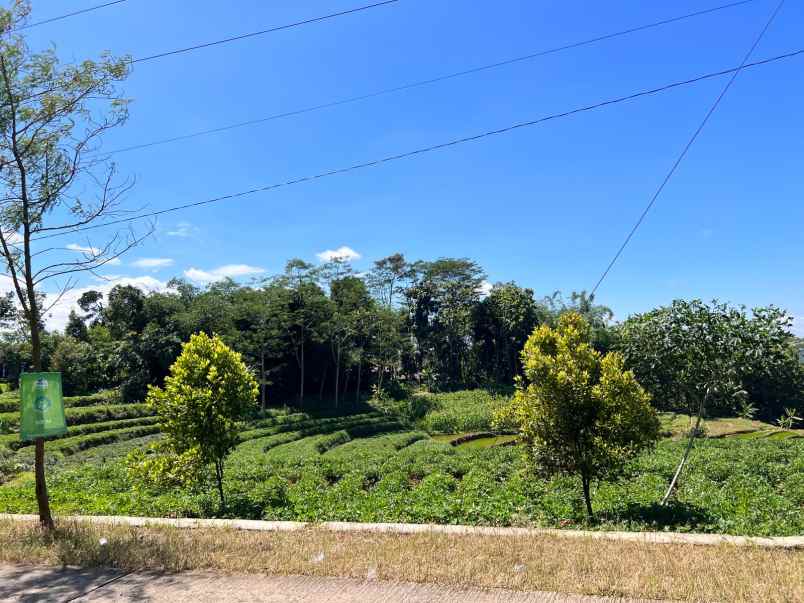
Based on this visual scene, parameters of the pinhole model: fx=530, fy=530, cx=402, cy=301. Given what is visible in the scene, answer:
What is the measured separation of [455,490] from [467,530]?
5.39 m

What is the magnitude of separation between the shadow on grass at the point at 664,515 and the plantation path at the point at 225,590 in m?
5.05

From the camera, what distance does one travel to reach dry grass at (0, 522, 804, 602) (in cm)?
512

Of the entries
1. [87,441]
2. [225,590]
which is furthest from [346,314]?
[225,590]

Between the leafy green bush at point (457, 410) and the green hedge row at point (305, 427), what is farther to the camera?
the leafy green bush at point (457, 410)

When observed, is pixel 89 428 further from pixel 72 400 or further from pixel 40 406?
pixel 40 406

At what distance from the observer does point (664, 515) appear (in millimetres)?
9523

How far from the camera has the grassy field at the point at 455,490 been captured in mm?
9727

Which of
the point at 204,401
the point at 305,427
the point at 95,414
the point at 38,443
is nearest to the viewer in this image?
the point at 38,443

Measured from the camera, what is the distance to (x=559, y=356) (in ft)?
31.7

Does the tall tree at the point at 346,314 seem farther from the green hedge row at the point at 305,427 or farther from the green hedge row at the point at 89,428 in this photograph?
the green hedge row at the point at 89,428

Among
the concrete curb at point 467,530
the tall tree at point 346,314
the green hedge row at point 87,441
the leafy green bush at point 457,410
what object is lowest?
the leafy green bush at point 457,410

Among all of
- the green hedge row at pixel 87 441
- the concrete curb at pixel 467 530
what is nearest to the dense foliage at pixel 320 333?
the green hedge row at pixel 87 441

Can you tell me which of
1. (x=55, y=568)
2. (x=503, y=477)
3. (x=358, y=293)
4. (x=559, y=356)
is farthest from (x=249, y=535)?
(x=358, y=293)

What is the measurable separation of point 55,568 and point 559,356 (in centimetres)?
806
